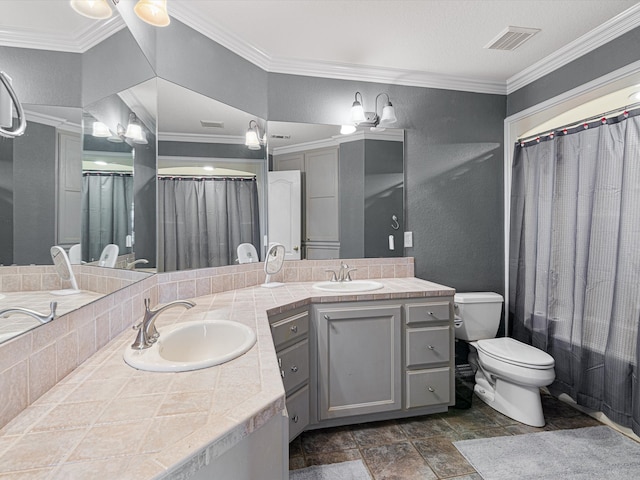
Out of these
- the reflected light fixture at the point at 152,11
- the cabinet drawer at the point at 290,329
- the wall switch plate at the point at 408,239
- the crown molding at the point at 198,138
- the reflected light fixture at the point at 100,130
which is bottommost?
the cabinet drawer at the point at 290,329

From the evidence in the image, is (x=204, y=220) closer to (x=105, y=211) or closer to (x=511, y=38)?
(x=105, y=211)

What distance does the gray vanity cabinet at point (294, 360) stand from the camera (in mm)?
1738

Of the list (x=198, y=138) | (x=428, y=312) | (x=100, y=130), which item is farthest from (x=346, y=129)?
(x=100, y=130)

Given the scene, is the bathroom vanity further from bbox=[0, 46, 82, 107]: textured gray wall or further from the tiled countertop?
bbox=[0, 46, 82, 107]: textured gray wall

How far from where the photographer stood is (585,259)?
85.0 inches

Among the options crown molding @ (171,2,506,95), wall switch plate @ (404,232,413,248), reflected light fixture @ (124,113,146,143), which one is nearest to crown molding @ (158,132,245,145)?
reflected light fixture @ (124,113,146,143)

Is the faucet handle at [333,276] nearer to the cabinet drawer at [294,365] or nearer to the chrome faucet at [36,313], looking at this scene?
the cabinet drawer at [294,365]

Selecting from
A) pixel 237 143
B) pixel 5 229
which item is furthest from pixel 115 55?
pixel 237 143

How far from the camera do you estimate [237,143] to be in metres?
2.24

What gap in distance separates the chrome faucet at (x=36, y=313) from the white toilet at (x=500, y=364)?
2.36 m

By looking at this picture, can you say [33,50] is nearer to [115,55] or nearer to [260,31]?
[115,55]

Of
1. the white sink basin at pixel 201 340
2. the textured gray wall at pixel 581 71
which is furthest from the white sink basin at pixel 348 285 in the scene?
the textured gray wall at pixel 581 71

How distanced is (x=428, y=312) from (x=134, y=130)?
195 cm

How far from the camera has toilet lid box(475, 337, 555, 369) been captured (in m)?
2.06
